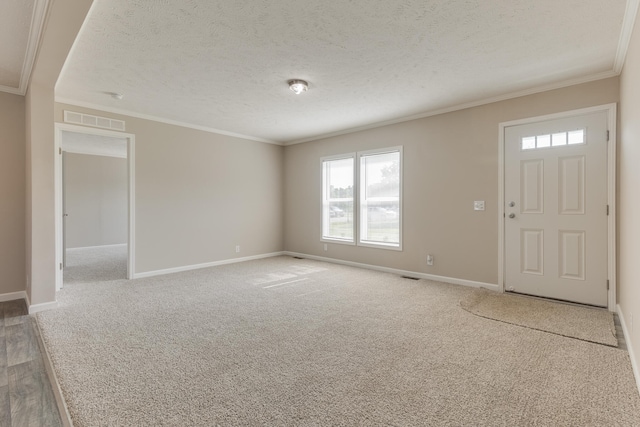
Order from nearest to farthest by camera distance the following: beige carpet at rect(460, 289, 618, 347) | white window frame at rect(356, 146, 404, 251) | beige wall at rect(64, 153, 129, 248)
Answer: beige carpet at rect(460, 289, 618, 347) → white window frame at rect(356, 146, 404, 251) → beige wall at rect(64, 153, 129, 248)

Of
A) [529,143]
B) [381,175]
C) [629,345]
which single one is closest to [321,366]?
[629,345]

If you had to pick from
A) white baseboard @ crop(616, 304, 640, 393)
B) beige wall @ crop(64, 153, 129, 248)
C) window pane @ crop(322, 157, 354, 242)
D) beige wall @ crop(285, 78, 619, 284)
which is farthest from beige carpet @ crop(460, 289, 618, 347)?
beige wall @ crop(64, 153, 129, 248)

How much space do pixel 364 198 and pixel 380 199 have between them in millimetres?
355

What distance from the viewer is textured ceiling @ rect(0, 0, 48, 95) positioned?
Result: 2.21 meters

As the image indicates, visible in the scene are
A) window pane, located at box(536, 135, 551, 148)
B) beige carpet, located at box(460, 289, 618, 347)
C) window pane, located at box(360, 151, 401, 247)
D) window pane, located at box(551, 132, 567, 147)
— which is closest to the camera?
beige carpet, located at box(460, 289, 618, 347)

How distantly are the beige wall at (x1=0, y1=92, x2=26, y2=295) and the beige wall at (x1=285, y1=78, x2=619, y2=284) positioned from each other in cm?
481

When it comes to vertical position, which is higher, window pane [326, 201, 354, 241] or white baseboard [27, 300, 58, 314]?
window pane [326, 201, 354, 241]

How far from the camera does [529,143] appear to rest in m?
3.77

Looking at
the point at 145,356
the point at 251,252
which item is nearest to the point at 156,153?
the point at 251,252

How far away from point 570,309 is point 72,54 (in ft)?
18.6

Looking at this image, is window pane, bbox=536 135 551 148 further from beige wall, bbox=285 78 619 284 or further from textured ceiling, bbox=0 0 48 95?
textured ceiling, bbox=0 0 48 95

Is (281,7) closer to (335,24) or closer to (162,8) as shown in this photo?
(335,24)

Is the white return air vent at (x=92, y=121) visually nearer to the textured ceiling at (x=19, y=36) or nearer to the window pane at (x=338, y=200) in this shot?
the textured ceiling at (x=19, y=36)

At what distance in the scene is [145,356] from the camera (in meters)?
2.32
